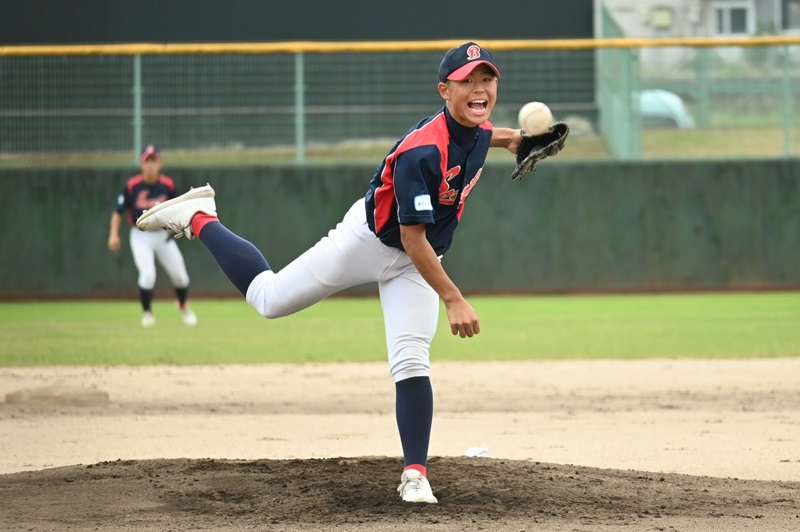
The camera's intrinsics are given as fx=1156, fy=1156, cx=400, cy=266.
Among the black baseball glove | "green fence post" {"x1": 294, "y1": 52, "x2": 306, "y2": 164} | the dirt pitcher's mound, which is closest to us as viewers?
the dirt pitcher's mound

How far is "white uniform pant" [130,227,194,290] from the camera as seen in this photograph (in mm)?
12133

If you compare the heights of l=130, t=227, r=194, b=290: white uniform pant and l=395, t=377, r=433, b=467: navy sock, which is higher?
l=130, t=227, r=194, b=290: white uniform pant

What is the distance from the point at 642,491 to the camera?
4.42 meters

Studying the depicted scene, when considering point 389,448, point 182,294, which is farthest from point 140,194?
point 389,448

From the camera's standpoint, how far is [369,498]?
4211mm

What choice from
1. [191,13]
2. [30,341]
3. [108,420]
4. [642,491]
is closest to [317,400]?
[108,420]

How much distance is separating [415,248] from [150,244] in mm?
8750

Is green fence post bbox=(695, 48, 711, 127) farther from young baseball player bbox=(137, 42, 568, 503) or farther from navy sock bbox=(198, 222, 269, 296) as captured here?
navy sock bbox=(198, 222, 269, 296)

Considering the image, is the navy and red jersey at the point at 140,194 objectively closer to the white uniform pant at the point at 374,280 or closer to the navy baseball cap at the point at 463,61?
the white uniform pant at the point at 374,280

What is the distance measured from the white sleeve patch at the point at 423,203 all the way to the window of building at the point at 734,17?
66.0ft

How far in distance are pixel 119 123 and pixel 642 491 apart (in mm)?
12322

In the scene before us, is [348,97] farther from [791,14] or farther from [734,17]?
[791,14]

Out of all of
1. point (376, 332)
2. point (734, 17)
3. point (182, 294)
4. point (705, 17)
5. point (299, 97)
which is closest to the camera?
point (376, 332)

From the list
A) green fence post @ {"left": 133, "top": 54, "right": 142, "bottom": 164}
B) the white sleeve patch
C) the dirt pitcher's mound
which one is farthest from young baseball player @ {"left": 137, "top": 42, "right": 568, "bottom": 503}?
green fence post @ {"left": 133, "top": 54, "right": 142, "bottom": 164}
